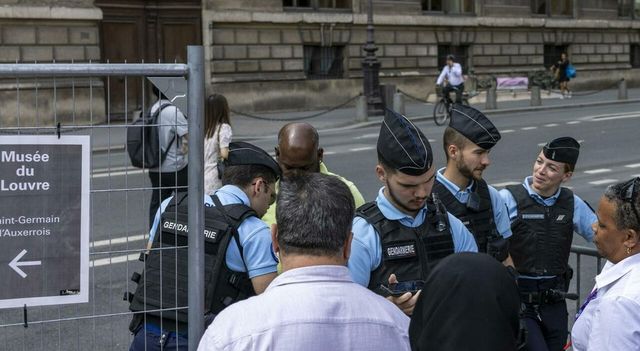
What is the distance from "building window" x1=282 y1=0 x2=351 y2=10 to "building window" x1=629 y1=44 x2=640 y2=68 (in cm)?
1825

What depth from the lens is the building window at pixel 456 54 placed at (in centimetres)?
3562

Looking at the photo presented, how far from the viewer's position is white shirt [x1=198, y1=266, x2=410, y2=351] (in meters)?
2.37

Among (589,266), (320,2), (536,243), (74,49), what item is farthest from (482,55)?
(536,243)

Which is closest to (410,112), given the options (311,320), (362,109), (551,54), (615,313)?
(362,109)

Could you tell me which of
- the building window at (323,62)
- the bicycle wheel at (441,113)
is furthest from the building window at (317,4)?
the bicycle wheel at (441,113)

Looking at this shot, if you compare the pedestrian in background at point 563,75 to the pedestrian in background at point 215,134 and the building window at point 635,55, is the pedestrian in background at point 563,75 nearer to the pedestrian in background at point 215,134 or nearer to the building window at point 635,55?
the building window at point 635,55

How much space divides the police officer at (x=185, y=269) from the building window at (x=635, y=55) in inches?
1705

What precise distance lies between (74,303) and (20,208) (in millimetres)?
412

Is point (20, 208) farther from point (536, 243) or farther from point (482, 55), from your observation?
point (482, 55)

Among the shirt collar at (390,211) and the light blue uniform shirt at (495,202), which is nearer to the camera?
the shirt collar at (390,211)

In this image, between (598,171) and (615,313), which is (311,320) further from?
(598,171)

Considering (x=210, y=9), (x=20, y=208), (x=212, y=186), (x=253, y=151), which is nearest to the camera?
(x=20, y=208)

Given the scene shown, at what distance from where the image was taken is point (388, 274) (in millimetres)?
3627

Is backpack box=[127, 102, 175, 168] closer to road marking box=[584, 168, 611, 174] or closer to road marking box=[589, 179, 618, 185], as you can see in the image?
road marking box=[589, 179, 618, 185]
